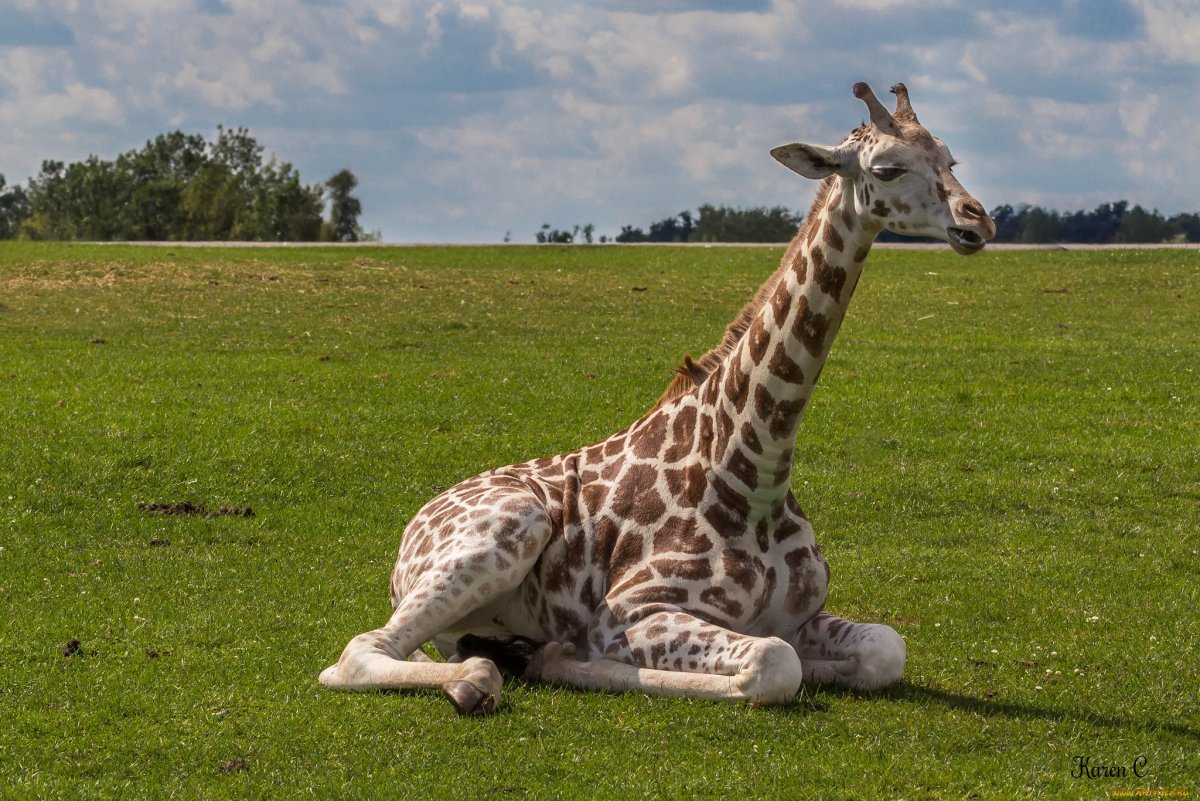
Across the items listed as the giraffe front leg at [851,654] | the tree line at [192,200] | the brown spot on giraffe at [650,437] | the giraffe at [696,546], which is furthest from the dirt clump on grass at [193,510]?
the tree line at [192,200]

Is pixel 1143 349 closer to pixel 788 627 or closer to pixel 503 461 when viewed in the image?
pixel 503 461

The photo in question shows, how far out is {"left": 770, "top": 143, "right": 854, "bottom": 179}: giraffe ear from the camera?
7.70 meters

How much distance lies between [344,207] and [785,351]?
286 feet

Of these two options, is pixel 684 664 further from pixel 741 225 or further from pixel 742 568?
pixel 741 225

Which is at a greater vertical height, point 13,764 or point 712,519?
point 712,519

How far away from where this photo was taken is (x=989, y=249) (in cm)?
3938

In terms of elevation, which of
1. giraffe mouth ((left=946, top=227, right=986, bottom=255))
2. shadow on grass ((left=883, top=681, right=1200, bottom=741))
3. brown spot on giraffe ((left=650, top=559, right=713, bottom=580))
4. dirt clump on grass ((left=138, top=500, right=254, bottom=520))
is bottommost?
dirt clump on grass ((left=138, top=500, right=254, bottom=520))

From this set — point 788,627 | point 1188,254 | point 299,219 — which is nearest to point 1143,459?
point 788,627

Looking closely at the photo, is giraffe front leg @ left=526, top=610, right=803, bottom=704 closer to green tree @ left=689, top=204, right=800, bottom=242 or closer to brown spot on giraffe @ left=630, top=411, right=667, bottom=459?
brown spot on giraffe @ left=630, top=411, right=667, bottom=459

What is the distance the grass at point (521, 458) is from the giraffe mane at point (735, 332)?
2016 mm

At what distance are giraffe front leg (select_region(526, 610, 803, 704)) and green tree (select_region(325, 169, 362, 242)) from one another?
84.4 m

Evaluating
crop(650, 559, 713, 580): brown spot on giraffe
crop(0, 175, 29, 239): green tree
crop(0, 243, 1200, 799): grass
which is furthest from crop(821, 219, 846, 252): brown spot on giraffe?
crop(0, 175, 29, 239): green tree

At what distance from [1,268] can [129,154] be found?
61335 mm

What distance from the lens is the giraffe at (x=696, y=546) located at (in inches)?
309
